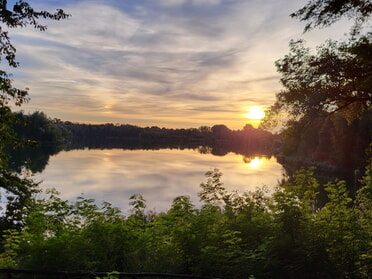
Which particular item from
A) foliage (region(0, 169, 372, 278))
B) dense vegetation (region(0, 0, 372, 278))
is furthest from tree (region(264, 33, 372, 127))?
foliage (region(0, 169, 372, 278))

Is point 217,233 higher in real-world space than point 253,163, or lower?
higher

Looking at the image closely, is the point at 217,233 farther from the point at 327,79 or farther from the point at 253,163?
the point at 253,163

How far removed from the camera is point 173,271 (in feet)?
22.6

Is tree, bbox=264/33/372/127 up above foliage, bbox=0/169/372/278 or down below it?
above

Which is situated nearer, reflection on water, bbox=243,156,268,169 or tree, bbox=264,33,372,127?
tree, bbox=264,33,372,127

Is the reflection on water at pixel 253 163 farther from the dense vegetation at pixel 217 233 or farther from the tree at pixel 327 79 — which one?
the dense vegetation at pixel 217 233

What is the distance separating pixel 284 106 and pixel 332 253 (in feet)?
23.8

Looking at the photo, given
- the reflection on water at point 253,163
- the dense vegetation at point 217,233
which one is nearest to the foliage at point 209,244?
the dense vegetation at point 217,233

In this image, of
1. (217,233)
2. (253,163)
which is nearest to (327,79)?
(217,233)

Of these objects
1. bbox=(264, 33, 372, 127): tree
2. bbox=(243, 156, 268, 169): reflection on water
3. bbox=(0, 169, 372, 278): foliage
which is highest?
bbox=(264, 33, 372, 127): tree

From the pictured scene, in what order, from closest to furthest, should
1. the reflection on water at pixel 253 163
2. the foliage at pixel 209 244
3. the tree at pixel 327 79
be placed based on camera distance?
the foliage at pixel 209 244, the tree at pixel 327 79, the reflection on water at pixel 253 163

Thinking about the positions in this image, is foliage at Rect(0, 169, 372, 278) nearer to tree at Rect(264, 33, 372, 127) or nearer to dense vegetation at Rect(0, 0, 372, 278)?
dense vegetation at Rect(0, 0, 372, 278)

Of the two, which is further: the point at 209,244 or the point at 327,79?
the point at 327,79

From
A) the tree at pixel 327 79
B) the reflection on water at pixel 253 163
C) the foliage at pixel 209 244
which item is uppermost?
the tree at pixel 327 79
